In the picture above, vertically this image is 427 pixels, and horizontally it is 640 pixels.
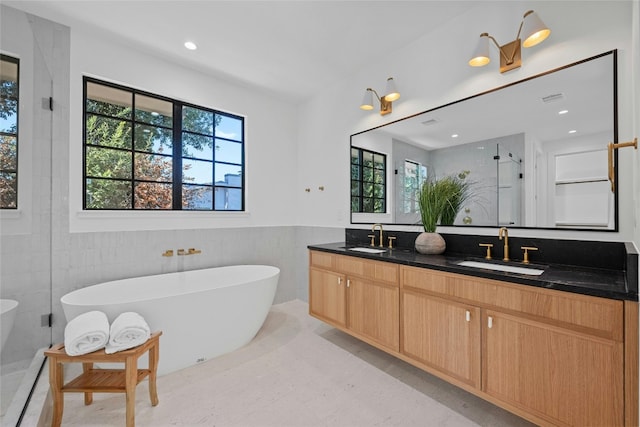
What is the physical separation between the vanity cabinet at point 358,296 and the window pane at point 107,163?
2081 millimetres

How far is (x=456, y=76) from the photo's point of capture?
2.33 meters

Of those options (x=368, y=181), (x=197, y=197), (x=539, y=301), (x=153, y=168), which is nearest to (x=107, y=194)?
(x=153, y=168)

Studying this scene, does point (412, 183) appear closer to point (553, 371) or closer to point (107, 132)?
point (553, 371)

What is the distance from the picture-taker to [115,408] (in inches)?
70.7

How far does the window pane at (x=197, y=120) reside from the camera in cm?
320

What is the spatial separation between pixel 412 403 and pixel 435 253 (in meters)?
1.10

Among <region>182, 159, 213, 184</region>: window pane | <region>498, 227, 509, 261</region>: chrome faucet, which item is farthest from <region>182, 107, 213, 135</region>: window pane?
<region>498, 227, 509, 261</region>: chrome faucet

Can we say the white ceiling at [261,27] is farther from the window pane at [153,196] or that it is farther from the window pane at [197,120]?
the window pane at [153,196]

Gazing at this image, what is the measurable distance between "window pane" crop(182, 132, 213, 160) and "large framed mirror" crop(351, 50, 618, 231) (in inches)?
84.9

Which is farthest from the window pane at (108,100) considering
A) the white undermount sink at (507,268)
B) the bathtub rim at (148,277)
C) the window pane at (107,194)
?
the white undermount sink at (507,268)

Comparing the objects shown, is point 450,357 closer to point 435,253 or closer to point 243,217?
point 435,253

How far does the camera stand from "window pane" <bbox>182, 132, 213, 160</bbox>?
3.20 metres

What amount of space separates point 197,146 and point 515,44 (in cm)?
314

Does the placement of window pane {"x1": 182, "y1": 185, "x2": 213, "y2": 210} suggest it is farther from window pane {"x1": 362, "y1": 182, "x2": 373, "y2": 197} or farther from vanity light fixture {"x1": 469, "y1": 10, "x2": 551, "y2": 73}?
vanity light fixture {"x1": 469, "y1": 10, "x2": 551, "y2": 73}
